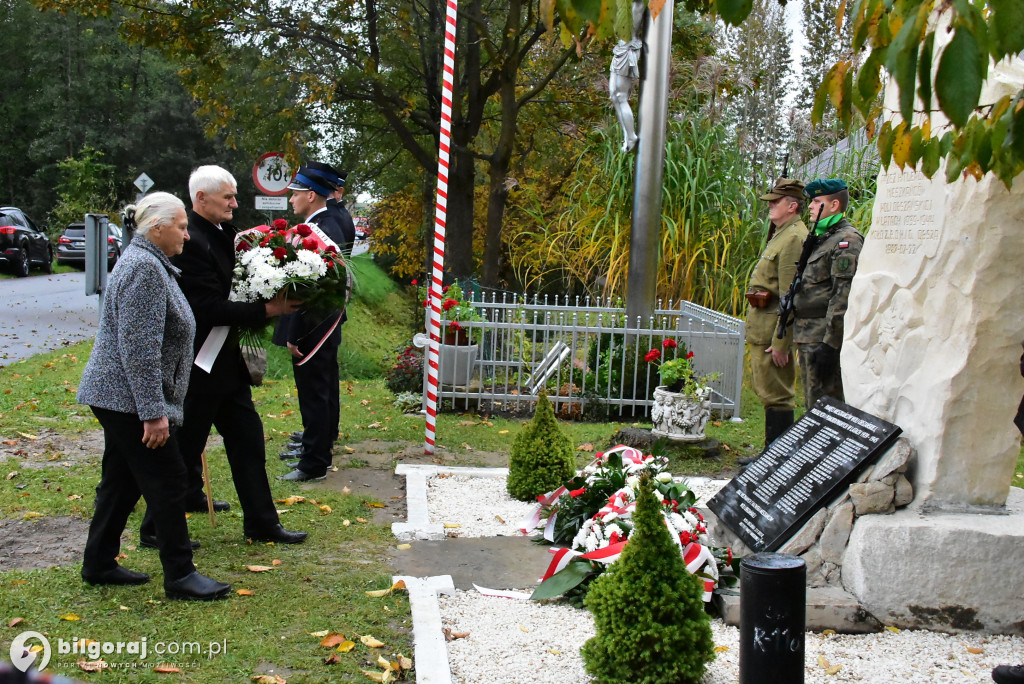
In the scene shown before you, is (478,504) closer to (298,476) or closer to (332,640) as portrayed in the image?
(298,476)

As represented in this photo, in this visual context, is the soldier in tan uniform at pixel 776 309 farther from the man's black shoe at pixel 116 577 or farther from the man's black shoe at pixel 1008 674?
the man's black shoe at pixel 116 577

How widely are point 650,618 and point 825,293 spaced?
352 centimetres

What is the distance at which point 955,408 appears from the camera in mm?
4359

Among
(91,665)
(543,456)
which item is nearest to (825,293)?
(543,456)

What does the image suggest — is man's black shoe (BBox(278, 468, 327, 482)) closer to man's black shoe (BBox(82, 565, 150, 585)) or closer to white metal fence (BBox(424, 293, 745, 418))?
man's black shoe (BBox(82, 565, 150, 585))

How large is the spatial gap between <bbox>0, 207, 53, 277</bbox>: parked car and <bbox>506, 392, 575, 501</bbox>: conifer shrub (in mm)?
24485

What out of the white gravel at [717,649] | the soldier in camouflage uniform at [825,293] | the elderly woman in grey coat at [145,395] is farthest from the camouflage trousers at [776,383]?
the elderly woman in grey coat at [145,395]

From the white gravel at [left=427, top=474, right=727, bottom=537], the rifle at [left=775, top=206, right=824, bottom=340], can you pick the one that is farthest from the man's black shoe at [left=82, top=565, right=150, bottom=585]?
the rifle at [left=775, top=206, right=824, bottom=340]

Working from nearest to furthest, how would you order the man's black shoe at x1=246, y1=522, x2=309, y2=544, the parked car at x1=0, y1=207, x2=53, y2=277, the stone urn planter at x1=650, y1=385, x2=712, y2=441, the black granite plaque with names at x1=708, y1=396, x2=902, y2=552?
the black granite plaque with names at x1=708, y1=396, x2=902, y2=552 → the man's black shoe at x1=246, y1=522, x2=309, y2=544 → the stone urn planter at x1=650, y1=385, x2=712, y2=441 → the parked car at x1=0, y1=207, x2=53, y2=277

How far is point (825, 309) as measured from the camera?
6191 millimetres

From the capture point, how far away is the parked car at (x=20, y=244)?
1021 inches

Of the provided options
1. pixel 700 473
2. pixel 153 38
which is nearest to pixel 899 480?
pixel 700 473

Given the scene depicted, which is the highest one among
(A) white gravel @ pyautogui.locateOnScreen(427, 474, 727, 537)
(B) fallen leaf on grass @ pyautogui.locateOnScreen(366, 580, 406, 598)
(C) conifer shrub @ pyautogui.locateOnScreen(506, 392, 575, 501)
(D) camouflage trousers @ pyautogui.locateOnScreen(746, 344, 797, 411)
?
(D) camouflage trousers @ pyautogui.locateOnScreen(746, 344, 797, 411)

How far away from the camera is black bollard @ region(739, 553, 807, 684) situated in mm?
3045
